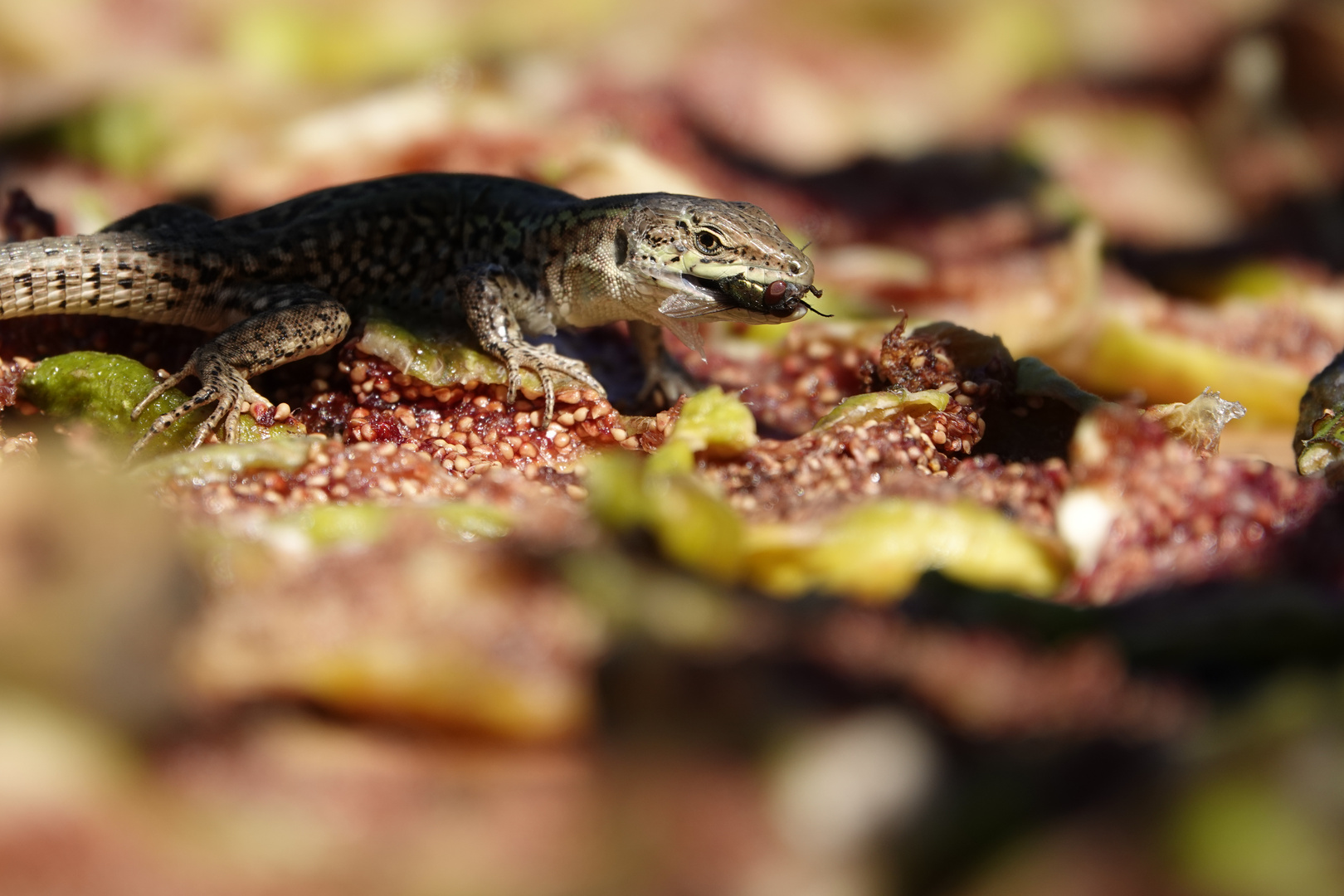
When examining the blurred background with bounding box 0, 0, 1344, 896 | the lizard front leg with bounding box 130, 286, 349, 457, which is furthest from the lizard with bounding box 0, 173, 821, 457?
the blurred background with bounding box 0, 0, 1344, 896

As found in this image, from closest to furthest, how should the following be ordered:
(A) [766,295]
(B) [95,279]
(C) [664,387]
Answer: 1. (A) [766,295]
2. (B) [95,279]
3. (C) [664,387]

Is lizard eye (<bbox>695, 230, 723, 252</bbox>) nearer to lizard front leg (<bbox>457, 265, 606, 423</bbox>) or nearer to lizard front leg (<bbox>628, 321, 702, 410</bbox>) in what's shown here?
lizard front leg (<bbox>628, 321, 702, 410</bbox>)

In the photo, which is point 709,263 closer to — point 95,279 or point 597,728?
point 95,279

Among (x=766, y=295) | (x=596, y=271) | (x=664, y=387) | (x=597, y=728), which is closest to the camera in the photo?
(x=597, y=728)

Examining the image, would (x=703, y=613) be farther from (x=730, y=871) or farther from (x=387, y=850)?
(x=387, y=850)

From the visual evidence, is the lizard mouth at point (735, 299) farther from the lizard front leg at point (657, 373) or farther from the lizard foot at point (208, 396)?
the lizard foot at point (208, 396)

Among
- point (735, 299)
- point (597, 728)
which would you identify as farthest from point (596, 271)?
point (597, 728)

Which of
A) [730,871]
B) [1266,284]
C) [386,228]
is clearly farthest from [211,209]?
[1266,284]
